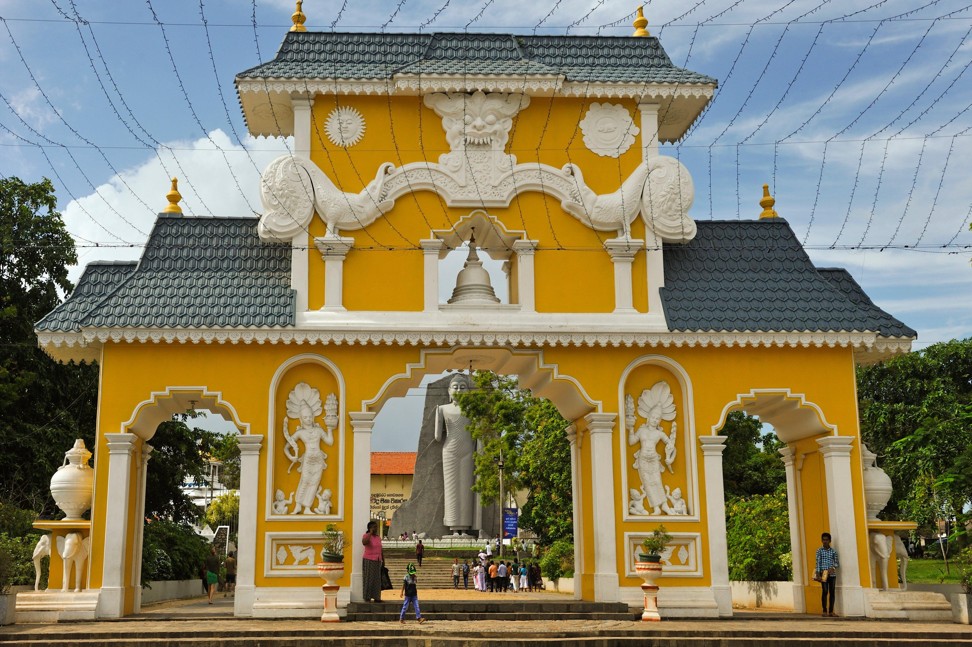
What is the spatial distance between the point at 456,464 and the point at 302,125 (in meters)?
23.7

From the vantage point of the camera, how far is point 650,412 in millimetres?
15938

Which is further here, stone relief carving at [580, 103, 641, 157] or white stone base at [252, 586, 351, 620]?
stone relief carving at [580, 103, 641, 157]

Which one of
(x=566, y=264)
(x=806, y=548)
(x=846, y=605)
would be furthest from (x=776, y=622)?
(x=566, y=264)

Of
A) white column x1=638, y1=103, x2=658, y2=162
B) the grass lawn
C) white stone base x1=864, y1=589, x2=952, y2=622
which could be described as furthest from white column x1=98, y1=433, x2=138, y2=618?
the grass lawn

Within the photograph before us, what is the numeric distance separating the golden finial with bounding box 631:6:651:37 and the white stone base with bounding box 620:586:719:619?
910cm

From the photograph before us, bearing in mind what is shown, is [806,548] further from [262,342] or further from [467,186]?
[262,342]

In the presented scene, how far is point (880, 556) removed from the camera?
1549 cm

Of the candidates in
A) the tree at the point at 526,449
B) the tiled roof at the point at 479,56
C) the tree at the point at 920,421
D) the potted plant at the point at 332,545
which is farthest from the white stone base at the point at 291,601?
the tree at the point at 920,421

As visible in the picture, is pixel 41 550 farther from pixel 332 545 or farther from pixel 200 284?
pixel 200 284

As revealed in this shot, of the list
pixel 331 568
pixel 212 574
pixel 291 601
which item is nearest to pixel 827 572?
pixel 331 568

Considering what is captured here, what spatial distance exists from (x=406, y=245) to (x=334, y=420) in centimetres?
290

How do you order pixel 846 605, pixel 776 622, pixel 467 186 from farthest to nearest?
pixel 467 186 → pixel 846 605 → pixel 776 622

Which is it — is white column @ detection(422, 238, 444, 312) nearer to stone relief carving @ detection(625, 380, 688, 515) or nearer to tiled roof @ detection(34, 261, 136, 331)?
stone relief carving @ detection(625, 380, 688, 515)

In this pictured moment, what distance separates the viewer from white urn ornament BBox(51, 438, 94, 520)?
48.8 ft
